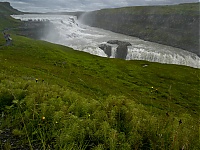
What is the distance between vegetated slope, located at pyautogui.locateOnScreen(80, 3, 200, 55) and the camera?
124 metres

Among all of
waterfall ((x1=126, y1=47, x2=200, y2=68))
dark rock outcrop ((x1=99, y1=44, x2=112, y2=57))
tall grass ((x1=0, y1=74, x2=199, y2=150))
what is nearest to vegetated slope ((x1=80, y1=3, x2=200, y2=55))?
waterfall ((x1=126, y1=47, x2=200, y2=68))

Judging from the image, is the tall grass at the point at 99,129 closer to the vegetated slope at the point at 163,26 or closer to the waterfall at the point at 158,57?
the waterfall at the point at 158,57

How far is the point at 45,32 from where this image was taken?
127562mm

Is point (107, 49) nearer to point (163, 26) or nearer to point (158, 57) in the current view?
point (158, 57)

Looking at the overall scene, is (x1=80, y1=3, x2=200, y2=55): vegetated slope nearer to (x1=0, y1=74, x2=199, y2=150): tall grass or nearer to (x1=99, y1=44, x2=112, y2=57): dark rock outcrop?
(x1=99, y1=44, x2=112, y2=57): dark rock outcrop

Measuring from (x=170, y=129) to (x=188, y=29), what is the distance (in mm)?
141788

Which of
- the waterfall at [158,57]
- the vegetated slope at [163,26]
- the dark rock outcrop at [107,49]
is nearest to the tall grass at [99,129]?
the waterfall at [158,57]

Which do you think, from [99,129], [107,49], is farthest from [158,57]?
[99,129]

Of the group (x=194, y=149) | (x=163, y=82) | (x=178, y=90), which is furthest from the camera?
(x=163, y=82)

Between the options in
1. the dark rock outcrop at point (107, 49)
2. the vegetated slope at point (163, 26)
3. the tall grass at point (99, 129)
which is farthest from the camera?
the vegetated slope at point (163, 26)

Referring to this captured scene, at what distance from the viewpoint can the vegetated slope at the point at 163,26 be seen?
124 meters

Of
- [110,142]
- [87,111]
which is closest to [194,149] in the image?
[110,142]

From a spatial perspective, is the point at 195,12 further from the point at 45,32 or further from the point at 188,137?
the point at 188,137

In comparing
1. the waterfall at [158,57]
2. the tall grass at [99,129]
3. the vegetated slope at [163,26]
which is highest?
the vegetated slope at [163,26]
